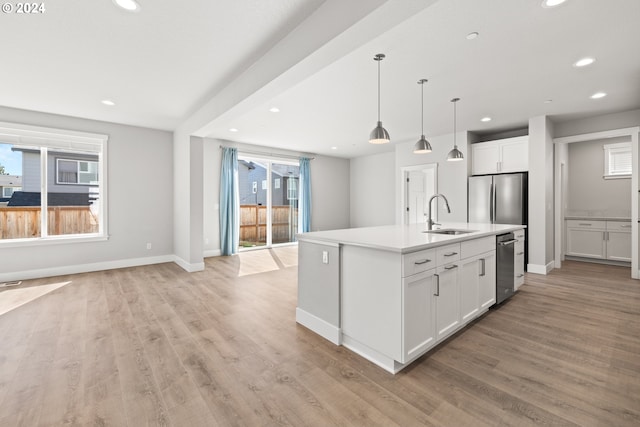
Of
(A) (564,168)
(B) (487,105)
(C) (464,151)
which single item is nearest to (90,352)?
(B) (487,105)

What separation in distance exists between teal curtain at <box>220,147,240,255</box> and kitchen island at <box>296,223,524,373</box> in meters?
4.14

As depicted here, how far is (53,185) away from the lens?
15.7 feet

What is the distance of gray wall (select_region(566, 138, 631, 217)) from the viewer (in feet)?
18.2

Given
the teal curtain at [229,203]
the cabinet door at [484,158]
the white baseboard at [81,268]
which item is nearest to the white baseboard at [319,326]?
the white baseboard at [81,268]

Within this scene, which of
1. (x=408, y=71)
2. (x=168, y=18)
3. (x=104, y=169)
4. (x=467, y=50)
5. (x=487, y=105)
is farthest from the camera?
(x=104, y=169)

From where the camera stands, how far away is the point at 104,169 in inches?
197

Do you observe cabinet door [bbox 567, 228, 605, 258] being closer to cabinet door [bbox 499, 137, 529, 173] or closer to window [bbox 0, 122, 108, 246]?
cabinet door [bbox 499, 137, 529, 173]

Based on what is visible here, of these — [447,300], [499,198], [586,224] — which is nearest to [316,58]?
[447,300]

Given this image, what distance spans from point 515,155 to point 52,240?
26.9 ft

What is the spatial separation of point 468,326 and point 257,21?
10.9ft

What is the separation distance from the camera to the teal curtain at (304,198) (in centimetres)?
801

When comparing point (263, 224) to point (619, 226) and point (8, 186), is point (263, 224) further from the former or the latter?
point (619, 226)

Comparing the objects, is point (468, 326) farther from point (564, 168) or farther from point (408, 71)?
point (564, 168)

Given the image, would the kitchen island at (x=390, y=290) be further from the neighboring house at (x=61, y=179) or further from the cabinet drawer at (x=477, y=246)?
the neighboring house at (x=61, y=179)
